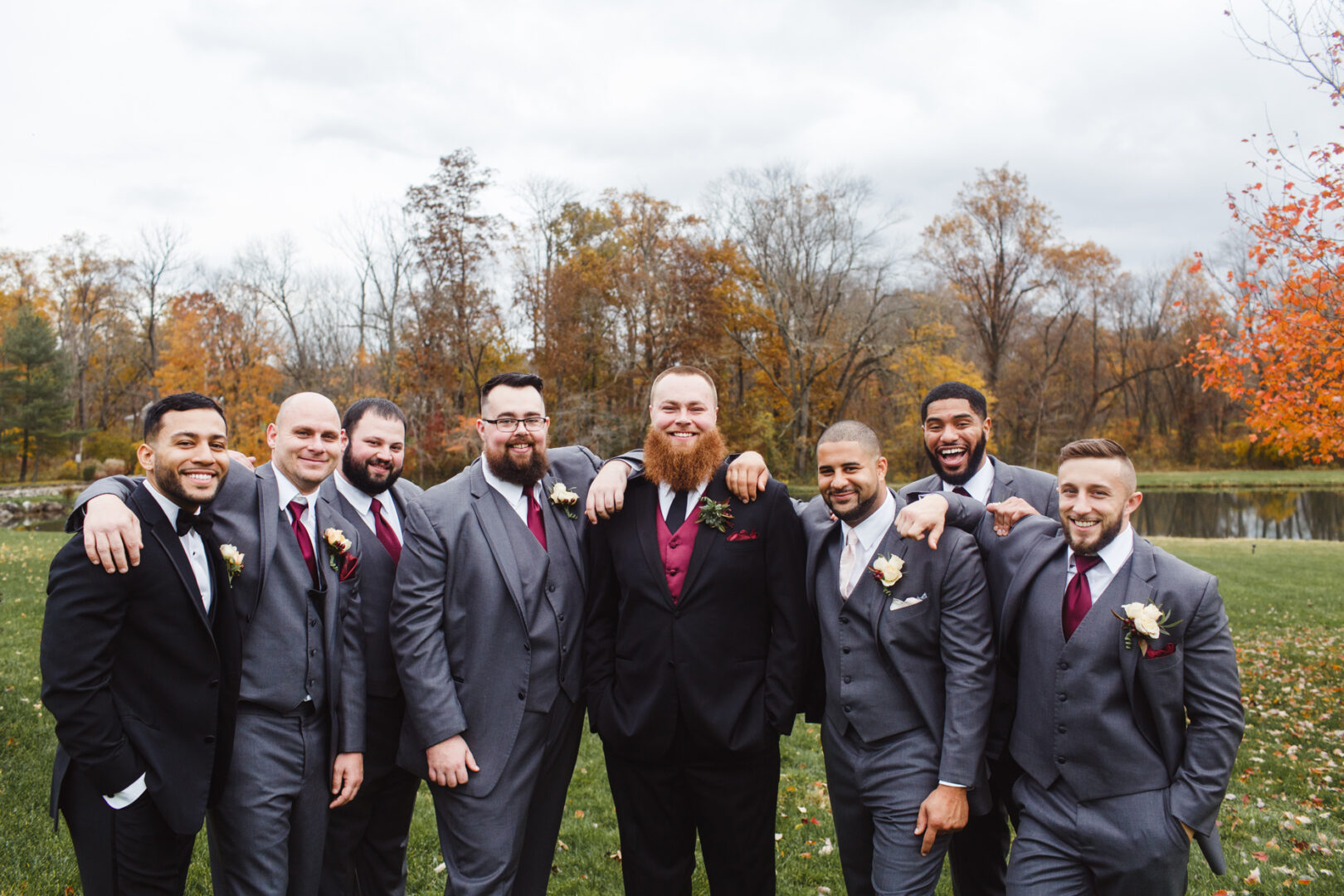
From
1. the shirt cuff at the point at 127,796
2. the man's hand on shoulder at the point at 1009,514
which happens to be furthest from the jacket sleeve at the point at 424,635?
the man's hand on shoulder at the point at 1009,514

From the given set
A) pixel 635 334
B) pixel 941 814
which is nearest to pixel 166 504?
pixel 941 814

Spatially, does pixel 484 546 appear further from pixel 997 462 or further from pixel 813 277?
pixel 813 277

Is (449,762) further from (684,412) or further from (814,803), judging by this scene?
(814,803)

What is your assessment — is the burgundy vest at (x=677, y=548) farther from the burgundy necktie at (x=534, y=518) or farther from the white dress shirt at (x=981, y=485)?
the white dress shirt at (x=981, y=485)

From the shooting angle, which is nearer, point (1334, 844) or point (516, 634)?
point (516, 634)

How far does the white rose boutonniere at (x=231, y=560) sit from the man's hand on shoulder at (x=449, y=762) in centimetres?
125

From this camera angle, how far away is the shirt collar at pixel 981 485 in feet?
15.4

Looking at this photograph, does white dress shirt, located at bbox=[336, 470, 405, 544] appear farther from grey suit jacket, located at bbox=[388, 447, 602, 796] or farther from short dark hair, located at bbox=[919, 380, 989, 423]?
short dark hair, located at bbox=[919, 380, 989, 423]

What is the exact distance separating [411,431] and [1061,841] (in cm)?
3300

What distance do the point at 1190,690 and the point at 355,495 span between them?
4315 mm

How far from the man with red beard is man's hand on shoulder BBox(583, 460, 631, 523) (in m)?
0.17

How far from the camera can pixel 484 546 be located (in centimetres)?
401

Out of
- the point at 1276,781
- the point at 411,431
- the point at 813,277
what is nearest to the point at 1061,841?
the point at 1276,781

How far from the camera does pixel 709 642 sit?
152 inches
